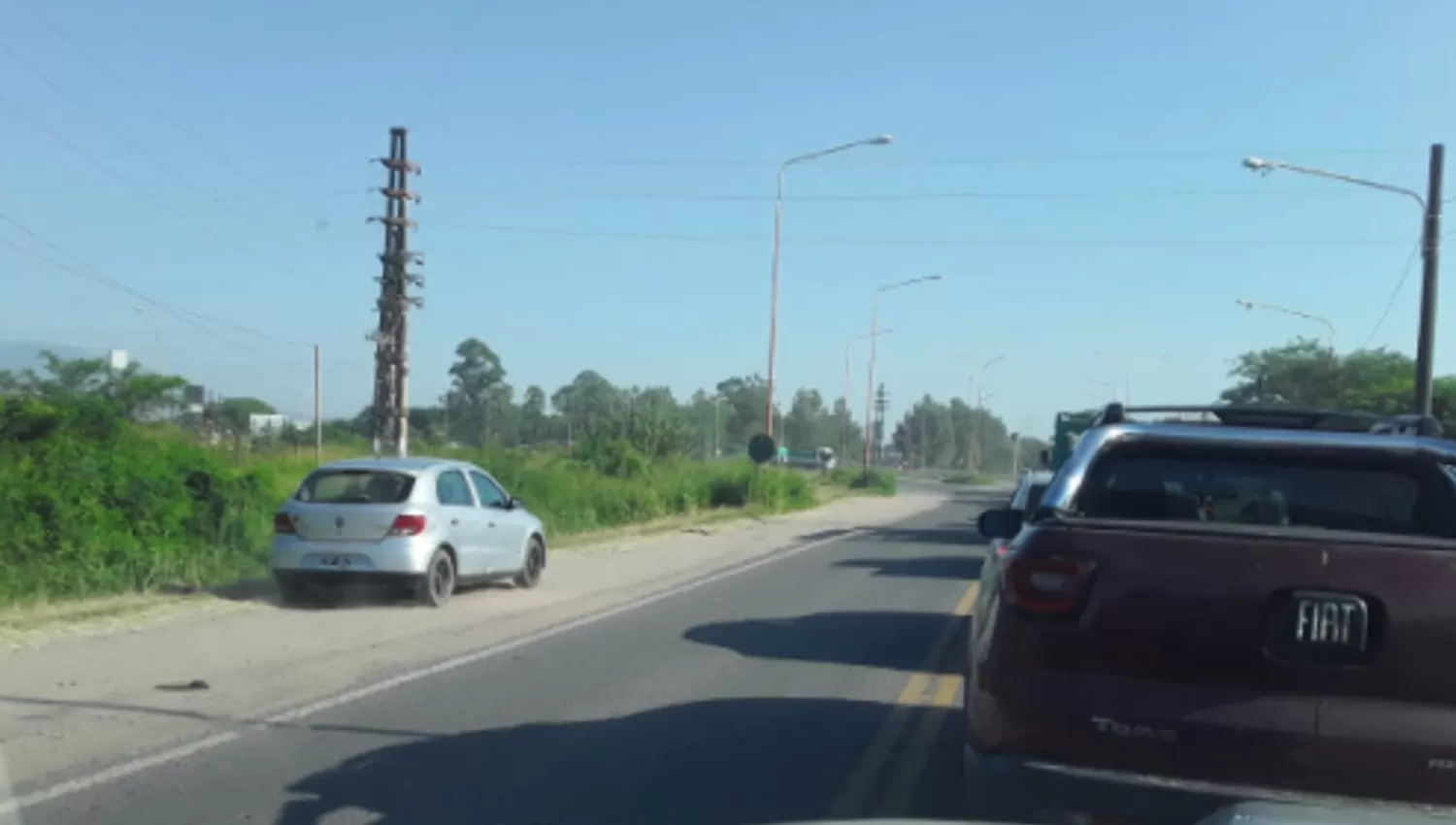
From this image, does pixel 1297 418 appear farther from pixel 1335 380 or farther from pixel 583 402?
pixel 583 402

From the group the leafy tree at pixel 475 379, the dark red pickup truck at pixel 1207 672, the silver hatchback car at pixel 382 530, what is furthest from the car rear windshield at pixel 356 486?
the leafy tree at pixel 475 379

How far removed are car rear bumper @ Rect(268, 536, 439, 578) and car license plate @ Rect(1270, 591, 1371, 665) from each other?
435 inches

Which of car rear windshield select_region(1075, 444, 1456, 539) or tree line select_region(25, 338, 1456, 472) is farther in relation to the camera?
tree line select_region(25, 338, 1456, 472)

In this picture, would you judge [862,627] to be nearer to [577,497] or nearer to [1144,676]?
[1144,676]

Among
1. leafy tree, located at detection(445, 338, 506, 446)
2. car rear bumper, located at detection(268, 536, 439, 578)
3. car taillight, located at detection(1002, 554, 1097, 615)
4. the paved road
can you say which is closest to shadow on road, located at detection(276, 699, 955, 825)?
the paved road

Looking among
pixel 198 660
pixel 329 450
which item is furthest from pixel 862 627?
pixel 329 450

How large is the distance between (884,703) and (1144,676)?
5.16 meters

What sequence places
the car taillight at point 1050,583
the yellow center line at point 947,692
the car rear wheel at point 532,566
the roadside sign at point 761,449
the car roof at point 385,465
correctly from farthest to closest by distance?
the roadside sign at point 761,449, the car rear wheel at point 532,566, the car roof at point 385,465, the yellow center line at point 947,692, the car taillight at point 1050,583

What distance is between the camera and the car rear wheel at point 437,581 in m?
14.6

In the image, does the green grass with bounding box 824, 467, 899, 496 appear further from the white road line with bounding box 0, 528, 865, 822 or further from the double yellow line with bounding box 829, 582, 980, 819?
the double yellow line with bounding box 829, 582, 980, 819

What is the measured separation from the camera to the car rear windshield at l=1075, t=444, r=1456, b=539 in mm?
5762

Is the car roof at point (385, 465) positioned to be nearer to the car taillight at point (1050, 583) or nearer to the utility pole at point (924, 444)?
the car taillight at point (1050, 583)

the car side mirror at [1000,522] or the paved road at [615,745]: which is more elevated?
the car side mirror at [1000,522]

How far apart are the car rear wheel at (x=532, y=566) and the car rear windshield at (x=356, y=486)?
270 centimetres
